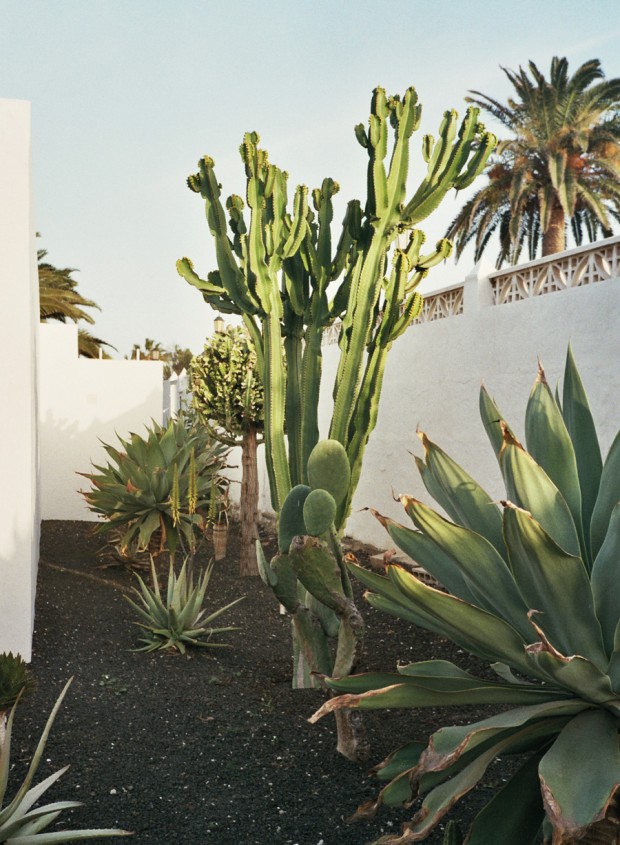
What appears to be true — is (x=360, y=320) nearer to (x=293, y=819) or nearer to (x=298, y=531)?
(x=298, y=531)

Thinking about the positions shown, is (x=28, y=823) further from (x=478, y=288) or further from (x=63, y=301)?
(x=63, y=301)

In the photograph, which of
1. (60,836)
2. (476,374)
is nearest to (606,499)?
(60,836)

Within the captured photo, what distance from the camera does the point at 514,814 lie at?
2.09m

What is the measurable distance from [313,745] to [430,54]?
25.0ft

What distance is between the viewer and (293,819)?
307 centimetres

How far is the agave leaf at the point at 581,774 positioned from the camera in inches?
66.9

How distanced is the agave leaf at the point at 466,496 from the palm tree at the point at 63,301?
616 inches

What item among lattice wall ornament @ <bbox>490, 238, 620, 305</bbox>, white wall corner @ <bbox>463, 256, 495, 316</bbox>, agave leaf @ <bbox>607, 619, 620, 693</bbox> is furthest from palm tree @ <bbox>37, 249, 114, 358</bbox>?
→ agave leaf @ <bbox>607, 619, 620, 693</bbox>

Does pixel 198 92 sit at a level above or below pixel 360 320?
above

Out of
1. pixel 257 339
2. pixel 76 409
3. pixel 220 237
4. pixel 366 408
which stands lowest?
pixel 366 408

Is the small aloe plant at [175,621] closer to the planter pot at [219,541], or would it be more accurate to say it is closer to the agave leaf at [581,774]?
the planter pot at [219,541]

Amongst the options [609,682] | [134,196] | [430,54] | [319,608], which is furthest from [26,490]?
[134,196]

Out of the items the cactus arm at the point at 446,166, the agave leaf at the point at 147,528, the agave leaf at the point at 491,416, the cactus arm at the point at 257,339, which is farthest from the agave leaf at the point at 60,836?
the agave leaf at the point at 147,528

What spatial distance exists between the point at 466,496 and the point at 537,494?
291mm
